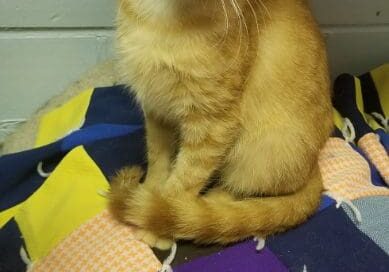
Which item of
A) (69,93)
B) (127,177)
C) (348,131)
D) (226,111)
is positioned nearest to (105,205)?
(127,177)

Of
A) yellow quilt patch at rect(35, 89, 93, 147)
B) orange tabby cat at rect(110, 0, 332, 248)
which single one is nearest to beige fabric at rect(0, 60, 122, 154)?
yellow quilt patch at rect(35, 89, 93, 147)

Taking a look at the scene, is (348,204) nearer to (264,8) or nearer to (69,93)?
(264,8)

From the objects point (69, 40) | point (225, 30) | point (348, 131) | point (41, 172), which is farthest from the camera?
point (69, 40)

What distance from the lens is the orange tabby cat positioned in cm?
90

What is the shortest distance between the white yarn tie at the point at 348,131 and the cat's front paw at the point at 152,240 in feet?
1.82

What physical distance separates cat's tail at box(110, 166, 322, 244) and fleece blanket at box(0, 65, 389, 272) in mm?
31

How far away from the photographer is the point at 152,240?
37.2 inches

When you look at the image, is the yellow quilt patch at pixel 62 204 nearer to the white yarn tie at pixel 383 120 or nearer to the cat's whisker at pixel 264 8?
the cat's whisker at pixel 264 8

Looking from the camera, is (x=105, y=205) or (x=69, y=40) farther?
(x=69, y=40)

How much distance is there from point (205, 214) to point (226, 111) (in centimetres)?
18

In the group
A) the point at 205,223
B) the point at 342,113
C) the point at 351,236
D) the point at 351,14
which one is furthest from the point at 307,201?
the point at 351,14

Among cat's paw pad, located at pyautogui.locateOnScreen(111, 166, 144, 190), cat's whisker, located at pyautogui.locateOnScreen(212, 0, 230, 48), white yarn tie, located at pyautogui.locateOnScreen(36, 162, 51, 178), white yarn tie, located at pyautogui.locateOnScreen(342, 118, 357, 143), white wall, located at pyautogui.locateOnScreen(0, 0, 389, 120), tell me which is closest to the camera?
cat's whisker, located at pyautogui.locateOnScreen(212, 0, 230, 48)

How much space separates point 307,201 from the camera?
3.33 ft

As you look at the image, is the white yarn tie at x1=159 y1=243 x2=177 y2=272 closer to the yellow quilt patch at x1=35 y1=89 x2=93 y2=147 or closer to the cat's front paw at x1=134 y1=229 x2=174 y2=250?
the cat's front paw at x1=134 y1=229 x2=174 y2=250
